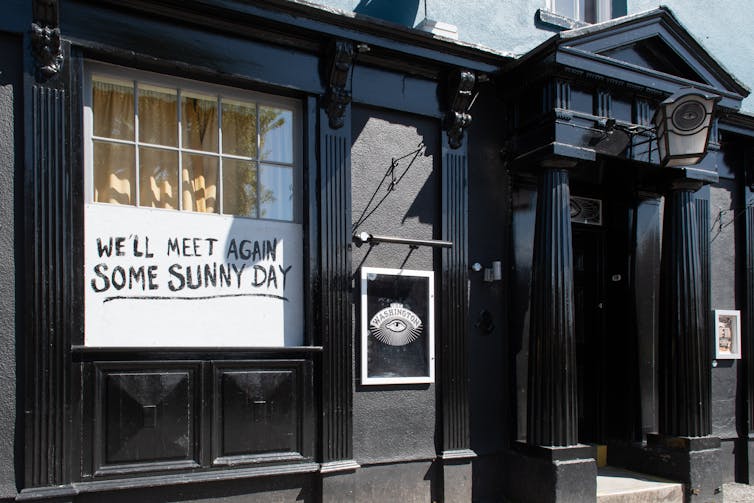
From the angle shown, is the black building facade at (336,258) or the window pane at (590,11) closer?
the black building facade at (336,258)

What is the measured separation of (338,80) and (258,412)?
3.10 meters

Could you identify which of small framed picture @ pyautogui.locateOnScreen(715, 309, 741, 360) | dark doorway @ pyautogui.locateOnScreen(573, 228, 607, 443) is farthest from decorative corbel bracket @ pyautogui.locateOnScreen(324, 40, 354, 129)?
small framed picture @ pyautogui.locateOnScreen(715, 309, 741, 360)

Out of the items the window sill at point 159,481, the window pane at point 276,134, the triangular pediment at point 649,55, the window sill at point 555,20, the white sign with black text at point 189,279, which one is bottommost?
the window sill at point 159,481

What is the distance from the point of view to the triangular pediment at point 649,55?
708 centimetres

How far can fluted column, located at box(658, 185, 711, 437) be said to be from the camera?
777cm

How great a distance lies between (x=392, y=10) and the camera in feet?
23.4

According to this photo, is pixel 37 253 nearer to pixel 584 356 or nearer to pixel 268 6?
pixel 268 6

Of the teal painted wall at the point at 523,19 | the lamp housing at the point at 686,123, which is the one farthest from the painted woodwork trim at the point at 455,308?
the lamp housing at the point at 686,123

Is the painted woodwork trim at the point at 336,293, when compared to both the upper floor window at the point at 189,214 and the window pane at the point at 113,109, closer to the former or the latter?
the upper floor window at the point at 189,214

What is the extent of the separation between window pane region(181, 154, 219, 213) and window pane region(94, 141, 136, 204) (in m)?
0.45

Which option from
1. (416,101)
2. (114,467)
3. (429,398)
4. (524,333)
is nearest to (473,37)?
(416,101)

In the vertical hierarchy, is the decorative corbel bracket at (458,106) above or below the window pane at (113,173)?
above

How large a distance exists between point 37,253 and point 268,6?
9.13 ft

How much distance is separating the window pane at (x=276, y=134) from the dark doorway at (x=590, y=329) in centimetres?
383
